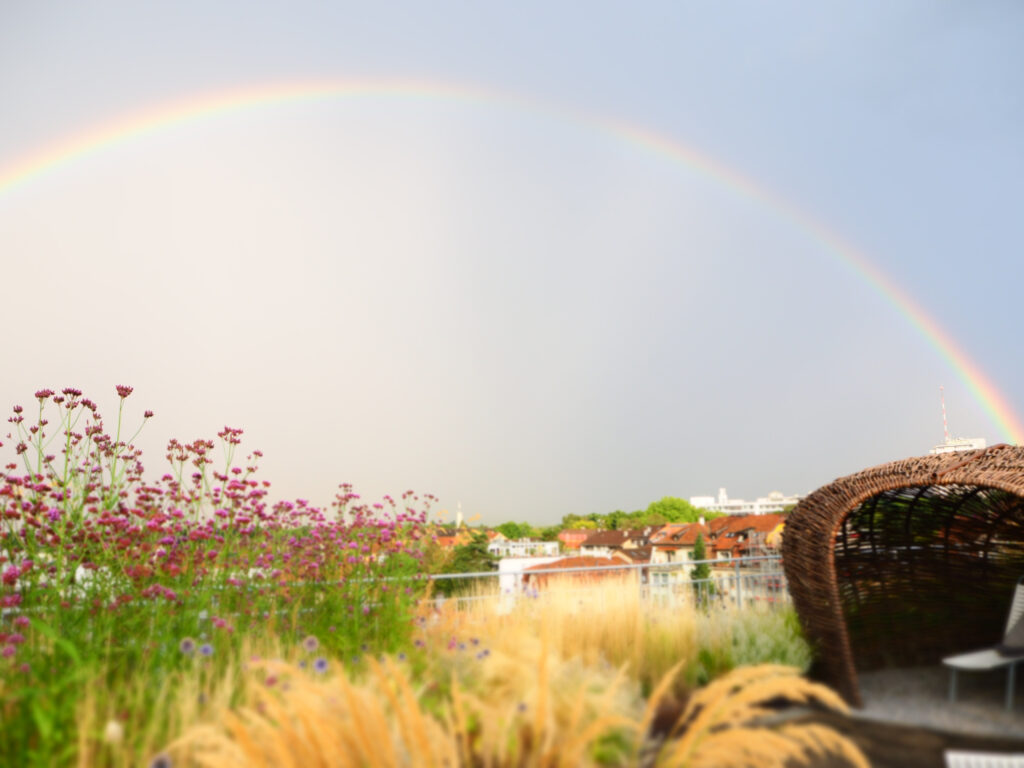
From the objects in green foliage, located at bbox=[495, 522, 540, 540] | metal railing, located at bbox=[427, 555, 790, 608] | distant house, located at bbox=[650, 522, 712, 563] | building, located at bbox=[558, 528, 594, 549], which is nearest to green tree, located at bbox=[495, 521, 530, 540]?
green foliage, located at bbox=[495, 522, 540, 540]

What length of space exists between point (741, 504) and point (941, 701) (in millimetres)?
201343

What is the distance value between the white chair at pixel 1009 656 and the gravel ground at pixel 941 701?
11 cm

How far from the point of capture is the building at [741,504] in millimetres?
162125

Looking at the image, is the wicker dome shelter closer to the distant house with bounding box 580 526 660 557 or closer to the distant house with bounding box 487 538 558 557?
the distant house with bounding box 487 538 558 557

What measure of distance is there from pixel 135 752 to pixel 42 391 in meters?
2.84

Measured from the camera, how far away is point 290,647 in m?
3.68

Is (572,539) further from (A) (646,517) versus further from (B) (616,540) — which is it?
(A) (646,517)

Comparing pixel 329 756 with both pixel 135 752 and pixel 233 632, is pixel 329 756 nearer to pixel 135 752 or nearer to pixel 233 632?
pixel 135 752

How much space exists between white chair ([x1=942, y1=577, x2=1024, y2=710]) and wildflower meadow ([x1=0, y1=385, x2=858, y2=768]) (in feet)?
3.39

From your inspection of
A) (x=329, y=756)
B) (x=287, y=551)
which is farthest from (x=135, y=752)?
(x=287, y=551)

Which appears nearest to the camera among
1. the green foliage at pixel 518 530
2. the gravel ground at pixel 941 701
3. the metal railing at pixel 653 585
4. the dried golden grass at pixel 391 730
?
the dried golden grass at pixel 391 730

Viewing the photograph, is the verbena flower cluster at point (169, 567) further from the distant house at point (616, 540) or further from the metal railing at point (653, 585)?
the distant house at point (616, 540)

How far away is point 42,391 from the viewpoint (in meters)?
4.31

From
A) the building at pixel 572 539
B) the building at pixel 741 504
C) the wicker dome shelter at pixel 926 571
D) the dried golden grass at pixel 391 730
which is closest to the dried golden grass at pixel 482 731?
the dried golden grass at pixel 391 730
